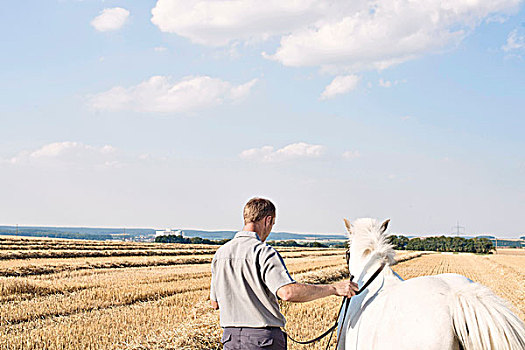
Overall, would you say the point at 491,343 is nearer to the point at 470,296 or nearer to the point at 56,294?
the point at 470,296

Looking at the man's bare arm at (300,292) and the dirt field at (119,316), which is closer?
the man's bare arm at (300,292)

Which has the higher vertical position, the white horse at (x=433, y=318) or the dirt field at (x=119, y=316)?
the white horse at (x=433, y=318)

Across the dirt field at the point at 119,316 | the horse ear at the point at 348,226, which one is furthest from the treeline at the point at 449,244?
the horse ear at the point at 348,226

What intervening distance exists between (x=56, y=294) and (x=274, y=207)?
13.3 metres

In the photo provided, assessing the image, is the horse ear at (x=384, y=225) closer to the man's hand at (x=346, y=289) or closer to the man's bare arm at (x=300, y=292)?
the man's hand at (x=346, y=289)

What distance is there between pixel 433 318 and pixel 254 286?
52.0 inches

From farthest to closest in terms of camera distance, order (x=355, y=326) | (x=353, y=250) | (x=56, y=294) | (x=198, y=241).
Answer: (x=198, y=241) → (x=56, y=294) → (x=353, y=250) → (x=355, y=326)

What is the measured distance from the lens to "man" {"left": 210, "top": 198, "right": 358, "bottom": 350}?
3600 mm

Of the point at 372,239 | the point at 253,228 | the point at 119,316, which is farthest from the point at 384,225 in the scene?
the point at 119,316

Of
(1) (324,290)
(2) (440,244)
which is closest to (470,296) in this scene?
(1) (324,290)

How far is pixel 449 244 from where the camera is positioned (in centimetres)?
11650

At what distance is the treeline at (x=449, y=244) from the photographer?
106 metres

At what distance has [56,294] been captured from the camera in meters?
15.0

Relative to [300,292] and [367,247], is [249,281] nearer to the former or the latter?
[300,292]
